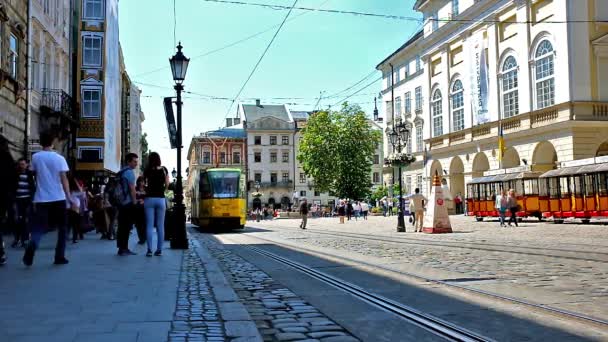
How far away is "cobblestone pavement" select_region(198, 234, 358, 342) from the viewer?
468cm

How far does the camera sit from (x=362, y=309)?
5844mm

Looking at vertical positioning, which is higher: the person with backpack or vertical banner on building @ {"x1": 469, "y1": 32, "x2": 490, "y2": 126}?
vertical banner on building @ {"x1": 469, "y1": 32, "x2": 490, "y2": 126}

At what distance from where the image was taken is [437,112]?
169ft

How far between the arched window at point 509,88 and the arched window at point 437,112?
10023 millimetres

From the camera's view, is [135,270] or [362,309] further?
[135,270]

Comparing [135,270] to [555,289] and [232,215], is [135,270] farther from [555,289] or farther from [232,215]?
[232,215]

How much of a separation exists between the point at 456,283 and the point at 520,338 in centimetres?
309

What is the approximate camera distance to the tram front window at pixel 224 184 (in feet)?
96.1

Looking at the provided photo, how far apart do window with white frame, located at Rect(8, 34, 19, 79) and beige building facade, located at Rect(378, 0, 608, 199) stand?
1657cm

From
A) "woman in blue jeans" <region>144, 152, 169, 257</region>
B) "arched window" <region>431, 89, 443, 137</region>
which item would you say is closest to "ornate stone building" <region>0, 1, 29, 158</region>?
"woman in blue jeans" <region>144, 152, 169, 257</region>

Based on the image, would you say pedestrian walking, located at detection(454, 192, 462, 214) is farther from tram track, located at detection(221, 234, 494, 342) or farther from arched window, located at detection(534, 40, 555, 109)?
tram track, located at detection(221, 234, 494, 342)

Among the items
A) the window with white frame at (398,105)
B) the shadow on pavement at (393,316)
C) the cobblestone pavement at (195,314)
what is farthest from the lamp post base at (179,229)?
the window with white frame at (398,105)

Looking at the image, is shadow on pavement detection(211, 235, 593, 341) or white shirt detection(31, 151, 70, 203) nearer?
shadow on pavement detection(211, 235, 593, 341)

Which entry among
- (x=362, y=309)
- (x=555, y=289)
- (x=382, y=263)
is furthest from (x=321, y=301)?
(x=382, y=263)
